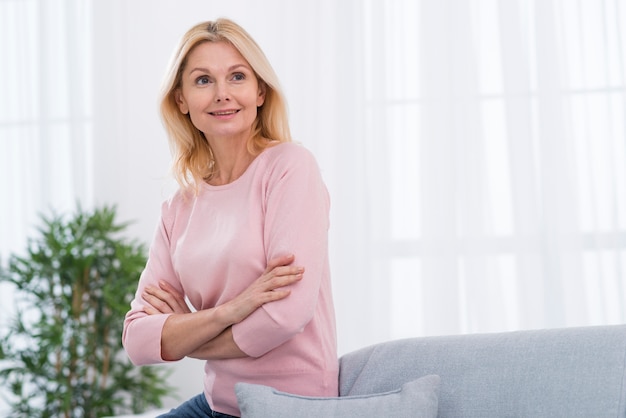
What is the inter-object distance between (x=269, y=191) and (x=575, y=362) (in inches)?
31.3

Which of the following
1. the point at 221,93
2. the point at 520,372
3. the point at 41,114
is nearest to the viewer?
the point at 520,372

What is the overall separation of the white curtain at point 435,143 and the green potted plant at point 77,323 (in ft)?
1.14

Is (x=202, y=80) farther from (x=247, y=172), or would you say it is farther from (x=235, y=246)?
(x=235, y=246)

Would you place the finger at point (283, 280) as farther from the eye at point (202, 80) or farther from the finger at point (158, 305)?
the eye at point (202, 80)

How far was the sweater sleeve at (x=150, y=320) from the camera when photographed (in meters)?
1.98

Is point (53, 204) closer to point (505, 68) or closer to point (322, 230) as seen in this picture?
point (505, 68)

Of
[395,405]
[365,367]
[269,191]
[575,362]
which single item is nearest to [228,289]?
[269,191]

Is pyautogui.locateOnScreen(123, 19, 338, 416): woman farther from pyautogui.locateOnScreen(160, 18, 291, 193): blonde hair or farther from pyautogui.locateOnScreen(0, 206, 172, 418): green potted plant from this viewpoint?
pyautogui.locateOnScreen(0, 206, 172, 418): green potted plant

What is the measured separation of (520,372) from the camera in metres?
1.72

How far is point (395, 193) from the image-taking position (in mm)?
3990

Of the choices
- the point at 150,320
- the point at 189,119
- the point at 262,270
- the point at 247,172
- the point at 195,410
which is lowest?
the point at 195,410

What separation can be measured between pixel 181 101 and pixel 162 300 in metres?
0.54

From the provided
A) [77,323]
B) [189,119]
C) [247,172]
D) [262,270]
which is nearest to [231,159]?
[247,172]

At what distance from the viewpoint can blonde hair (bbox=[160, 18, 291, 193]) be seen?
6.86 feet
